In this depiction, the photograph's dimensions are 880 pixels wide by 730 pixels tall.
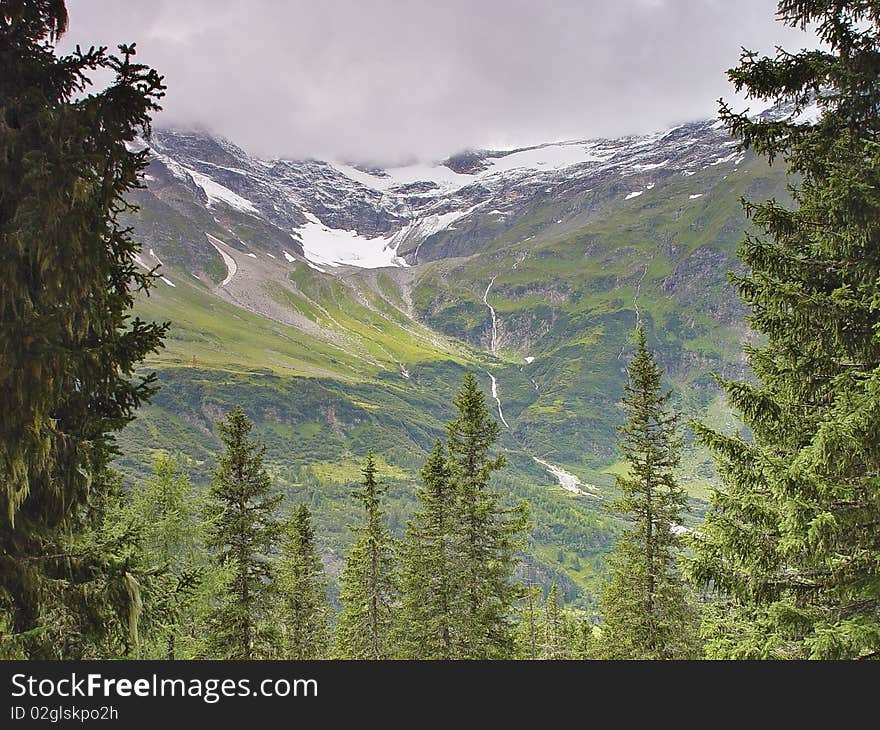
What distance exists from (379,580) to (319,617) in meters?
11.9

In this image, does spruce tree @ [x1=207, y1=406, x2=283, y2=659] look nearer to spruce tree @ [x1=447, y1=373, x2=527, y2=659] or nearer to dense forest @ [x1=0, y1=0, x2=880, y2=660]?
spruce tree @ [x1=447, y1=373, x2=527, y2=659]

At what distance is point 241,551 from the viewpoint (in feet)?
68.0

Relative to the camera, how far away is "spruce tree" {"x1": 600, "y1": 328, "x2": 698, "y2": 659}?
20.5m

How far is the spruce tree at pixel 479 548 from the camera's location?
21.9 metres

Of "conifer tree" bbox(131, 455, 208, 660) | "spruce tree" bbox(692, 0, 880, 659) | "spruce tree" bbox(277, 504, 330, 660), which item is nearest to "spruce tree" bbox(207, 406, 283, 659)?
"conifer tree" bbox(131, 455, 208, 660)

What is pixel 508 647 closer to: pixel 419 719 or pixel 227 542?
pixel 227 542

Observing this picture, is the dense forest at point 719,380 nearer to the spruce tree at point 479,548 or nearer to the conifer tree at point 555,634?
the spruce tree at point 479,548

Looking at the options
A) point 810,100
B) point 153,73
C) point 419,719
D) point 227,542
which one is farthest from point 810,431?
point 227,542

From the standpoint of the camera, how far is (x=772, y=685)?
6.16 metres

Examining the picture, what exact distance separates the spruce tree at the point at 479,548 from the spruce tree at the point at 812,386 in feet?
40.6

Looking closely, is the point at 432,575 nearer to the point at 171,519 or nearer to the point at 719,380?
the point at 171,519

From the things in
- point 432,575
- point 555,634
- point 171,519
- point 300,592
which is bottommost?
point 555,634

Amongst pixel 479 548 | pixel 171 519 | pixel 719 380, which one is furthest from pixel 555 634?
pixel 719 380

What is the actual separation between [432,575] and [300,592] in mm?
13472
